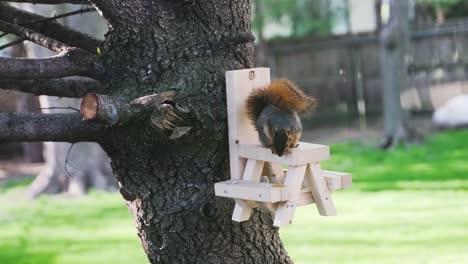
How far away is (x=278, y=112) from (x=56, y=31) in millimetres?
1087

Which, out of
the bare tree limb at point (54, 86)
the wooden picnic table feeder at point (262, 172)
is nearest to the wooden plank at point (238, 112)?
the wooden picnic table feeder at point (262, 172)

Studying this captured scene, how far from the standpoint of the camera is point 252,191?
2480 mm

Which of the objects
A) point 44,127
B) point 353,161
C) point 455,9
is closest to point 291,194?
point 44,127

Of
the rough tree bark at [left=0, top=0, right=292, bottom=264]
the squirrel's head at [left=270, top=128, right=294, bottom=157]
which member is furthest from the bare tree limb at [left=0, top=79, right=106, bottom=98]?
the squirrel's head at [left=270, top=128, right=294, bottom=157]

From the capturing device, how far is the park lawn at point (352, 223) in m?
4.81

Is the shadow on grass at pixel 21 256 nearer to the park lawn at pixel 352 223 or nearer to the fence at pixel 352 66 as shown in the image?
the park lawn at pixel 352 223

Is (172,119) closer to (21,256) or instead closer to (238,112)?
(238,112)

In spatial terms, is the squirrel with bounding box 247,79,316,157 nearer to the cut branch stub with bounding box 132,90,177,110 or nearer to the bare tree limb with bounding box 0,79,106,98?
the cut branch stub with bounding box 132,90,177,110

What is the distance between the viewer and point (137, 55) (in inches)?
105

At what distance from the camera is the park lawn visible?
15.8 ft

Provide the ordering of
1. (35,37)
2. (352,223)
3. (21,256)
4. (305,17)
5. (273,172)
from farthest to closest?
1. (305,17)
2. (352,223)
3. (21,256)
4. (35,37)
5. (273,172)

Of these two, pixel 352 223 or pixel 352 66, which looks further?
pixel 352 66

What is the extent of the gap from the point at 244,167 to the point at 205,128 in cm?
19

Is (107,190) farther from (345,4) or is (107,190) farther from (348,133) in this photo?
(345,4)
